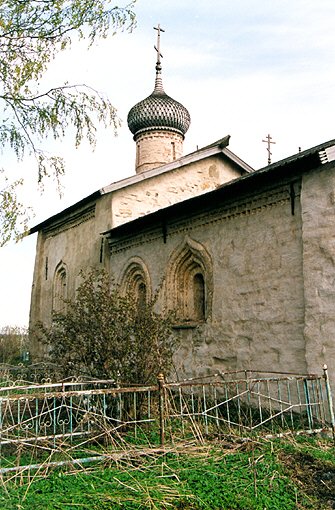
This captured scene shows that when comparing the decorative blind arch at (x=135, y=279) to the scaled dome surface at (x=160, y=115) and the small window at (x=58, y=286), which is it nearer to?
the small window at (x=58, y=286)

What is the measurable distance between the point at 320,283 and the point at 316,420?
1.96 metres

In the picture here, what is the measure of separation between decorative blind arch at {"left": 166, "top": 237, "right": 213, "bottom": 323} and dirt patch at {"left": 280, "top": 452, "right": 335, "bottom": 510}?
471cm

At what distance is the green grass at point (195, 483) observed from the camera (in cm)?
418

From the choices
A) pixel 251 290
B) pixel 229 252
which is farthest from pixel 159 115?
pixel 251 290

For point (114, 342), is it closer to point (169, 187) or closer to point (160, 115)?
point (169, 187)

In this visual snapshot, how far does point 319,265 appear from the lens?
7.49 metres

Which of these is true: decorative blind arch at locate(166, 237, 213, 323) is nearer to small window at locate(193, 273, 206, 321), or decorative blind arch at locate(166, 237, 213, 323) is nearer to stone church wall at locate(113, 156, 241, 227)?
small window at locate(193, 273, 206, 321)

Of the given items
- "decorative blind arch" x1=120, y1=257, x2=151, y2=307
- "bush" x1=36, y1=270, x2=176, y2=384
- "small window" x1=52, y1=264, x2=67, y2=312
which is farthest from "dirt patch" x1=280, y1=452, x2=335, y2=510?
"small window" x1=52, y1=264, x2=67, y2=312

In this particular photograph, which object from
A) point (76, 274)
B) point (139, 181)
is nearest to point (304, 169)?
point (139, 181)

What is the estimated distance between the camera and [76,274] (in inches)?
580

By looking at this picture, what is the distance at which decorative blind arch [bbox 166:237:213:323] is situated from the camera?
10289 millimetres

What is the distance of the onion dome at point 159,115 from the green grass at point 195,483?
12543 mm

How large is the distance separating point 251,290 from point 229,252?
3.20 ft

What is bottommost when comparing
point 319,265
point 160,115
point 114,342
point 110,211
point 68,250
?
point 114,342
